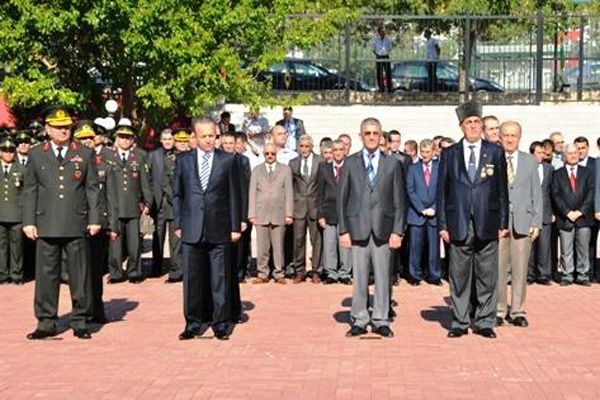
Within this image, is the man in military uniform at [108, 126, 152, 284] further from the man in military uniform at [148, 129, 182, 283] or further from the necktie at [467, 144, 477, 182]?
the necktie at [467, 144, 477, 182]

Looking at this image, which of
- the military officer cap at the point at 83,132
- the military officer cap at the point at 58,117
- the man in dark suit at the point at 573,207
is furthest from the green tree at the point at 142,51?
the military officer cap at the point at 58,117

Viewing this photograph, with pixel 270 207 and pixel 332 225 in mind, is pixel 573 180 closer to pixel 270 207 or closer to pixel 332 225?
pixel 332 225

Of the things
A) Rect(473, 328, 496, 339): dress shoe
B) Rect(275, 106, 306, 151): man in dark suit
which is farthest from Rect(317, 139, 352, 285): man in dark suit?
Rect(275, 106, 306, 151): man in dark suit

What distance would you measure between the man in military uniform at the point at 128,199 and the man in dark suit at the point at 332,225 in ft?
7.92

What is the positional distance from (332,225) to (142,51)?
229 inches

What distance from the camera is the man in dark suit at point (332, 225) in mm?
15969

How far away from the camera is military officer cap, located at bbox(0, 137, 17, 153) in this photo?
650 inches

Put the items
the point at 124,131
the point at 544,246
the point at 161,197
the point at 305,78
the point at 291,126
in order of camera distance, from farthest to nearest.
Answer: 1. the point at 305,78
2. the point at 291,126
3. the point at 161,197
4. the point at 124,131
5. the point at 544,246

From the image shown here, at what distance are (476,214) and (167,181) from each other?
6.15 m

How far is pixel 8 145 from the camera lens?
1655cm

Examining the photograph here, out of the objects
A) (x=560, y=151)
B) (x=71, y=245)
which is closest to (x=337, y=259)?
(x=560, y=151)

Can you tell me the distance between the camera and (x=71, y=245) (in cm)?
1177

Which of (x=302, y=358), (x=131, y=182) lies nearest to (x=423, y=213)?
(x=131, y=182)

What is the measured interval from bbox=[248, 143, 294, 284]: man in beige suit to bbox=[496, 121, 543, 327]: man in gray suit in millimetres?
4387
